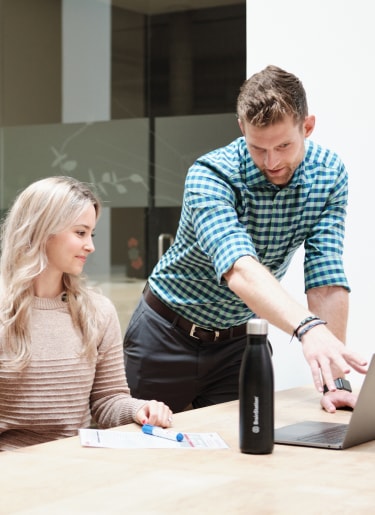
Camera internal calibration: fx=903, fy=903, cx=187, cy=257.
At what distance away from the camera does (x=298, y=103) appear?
2.29 metres

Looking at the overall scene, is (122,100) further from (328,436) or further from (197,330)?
→ (328,436)

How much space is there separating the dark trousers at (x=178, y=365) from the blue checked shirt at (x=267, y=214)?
0.44 ft

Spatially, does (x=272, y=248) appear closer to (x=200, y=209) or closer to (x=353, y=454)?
(x=200, y=209)

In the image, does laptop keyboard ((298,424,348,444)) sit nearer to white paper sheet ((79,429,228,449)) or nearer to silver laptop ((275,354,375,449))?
silver laptop ((275,354,375,449))

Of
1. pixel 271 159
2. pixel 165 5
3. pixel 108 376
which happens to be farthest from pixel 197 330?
pixel 165 5

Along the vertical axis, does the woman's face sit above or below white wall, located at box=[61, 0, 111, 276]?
below

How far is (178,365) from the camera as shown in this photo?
8.93ft

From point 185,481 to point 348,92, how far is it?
1847 millimetres

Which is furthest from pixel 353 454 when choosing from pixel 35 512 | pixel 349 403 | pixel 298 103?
pixel 298 103

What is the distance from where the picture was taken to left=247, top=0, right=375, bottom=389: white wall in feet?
9.91

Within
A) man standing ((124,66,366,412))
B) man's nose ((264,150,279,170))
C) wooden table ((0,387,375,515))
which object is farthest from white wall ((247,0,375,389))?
wooden table ((0,387,375,515))

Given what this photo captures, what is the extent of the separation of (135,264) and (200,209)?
2170 mm

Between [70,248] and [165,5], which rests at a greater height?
[165,5]

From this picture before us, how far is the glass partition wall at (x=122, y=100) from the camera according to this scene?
430 centimetres
